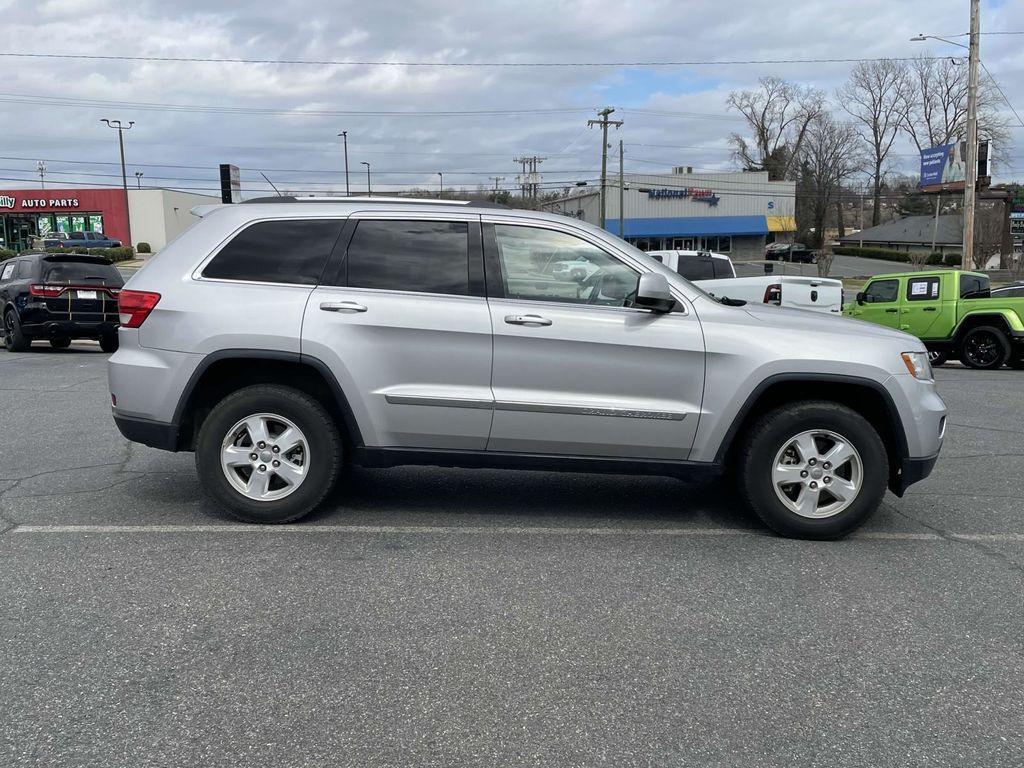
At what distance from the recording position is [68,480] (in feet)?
21.1

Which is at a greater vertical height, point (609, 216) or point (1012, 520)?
point (609, 216)

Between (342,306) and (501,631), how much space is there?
2190 millimetres

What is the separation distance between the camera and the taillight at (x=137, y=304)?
5.29 meters

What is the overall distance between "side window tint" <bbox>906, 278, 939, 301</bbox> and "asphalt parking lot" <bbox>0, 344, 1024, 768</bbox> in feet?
35.8

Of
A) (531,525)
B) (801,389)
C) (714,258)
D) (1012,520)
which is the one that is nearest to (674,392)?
(801,389)

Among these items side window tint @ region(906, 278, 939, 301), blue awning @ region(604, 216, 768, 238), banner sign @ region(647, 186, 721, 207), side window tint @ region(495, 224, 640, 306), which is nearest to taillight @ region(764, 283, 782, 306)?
side window tint @ region(906, 278, 939, 301)

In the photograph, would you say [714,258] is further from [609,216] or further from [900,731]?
[609,216]

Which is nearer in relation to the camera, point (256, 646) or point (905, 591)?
point (256, 646)

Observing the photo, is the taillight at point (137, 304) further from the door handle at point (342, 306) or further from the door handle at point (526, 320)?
the door handle at point (526, 320)

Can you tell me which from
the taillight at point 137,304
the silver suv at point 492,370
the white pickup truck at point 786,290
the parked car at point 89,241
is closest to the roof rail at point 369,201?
the silver suv at point 492,370

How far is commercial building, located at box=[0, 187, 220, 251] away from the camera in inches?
2467

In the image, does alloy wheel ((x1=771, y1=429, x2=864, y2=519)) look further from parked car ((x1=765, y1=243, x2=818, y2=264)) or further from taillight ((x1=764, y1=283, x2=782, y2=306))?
parked car ((x1=765, y1=243, x2=818, y2=264))

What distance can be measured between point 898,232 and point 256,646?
94.7m

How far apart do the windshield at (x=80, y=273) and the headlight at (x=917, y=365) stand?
524 inches
